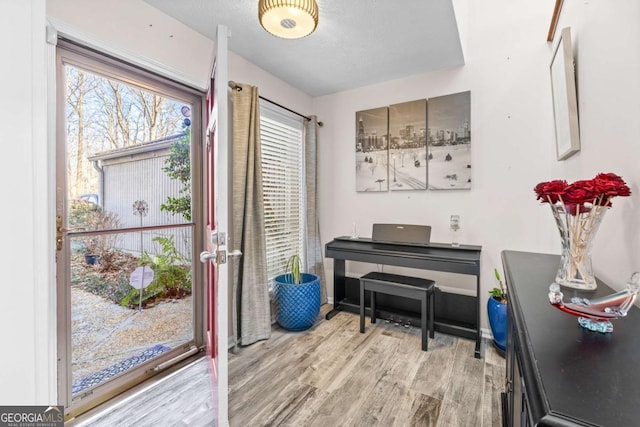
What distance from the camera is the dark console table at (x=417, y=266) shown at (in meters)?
2.29

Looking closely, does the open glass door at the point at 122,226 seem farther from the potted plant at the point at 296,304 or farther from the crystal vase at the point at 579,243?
the crystal vase at the point at 579,243

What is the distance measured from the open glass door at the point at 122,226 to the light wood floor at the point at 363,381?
2.22 feet

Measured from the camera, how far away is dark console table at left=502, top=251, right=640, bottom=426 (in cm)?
41

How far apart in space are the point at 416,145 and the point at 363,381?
2172 millimetres

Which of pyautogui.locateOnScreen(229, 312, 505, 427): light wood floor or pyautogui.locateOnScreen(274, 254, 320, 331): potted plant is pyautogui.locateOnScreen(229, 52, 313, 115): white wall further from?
pyautogui.locateOnScreen(229, 312, 505, 427): light wood floor

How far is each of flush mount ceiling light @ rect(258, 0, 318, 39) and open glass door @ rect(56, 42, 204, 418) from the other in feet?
2.87

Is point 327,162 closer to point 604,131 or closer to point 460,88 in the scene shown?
point 460,88

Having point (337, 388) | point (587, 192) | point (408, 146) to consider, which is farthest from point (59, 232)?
point (408, 146)

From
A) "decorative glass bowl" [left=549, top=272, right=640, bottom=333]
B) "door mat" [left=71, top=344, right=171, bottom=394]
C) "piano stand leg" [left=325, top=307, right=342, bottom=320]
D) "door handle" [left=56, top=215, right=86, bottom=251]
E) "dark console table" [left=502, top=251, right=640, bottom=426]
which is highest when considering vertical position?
"door handle" [left=56, top=215, right=86, bottom=251]

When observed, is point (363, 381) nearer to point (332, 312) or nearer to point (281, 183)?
point (332, 312)

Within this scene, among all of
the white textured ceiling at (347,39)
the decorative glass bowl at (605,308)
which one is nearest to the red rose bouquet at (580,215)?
the decorative glass bowl at (605,308)

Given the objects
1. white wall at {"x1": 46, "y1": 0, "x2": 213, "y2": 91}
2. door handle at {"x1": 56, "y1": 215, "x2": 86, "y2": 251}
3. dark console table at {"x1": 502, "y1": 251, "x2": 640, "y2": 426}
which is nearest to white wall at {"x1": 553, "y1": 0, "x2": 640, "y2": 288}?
dark console table at {"x1": 502, "y1": 251, "x2": 640, "y2": 426}

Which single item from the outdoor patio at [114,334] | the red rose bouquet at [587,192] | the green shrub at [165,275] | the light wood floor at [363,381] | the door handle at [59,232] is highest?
the red rose bouquet at [587,192]

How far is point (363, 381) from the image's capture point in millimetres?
1906
